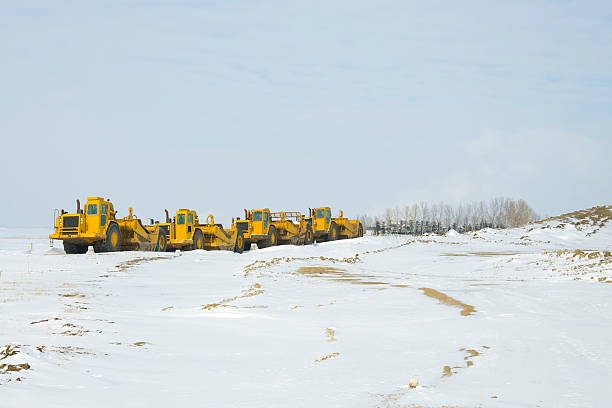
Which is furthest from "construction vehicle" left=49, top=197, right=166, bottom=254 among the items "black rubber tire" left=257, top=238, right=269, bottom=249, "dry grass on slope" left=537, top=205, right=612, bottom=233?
"dry grass on slope" left=537, top=205, right=612, bottom=233

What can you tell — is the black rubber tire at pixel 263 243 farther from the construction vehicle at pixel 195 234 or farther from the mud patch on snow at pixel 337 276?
the mud patch on snow at pixel 337 276

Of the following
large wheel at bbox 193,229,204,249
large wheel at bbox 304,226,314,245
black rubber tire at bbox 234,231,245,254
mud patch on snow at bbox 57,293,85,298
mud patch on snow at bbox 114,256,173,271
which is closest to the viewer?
mud patch on snow at bbox 57,293,85,298

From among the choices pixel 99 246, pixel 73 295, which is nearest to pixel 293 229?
pixel 99 246

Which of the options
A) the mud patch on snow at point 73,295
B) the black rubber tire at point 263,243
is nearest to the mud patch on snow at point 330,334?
the mud patch on snow at point 73,295

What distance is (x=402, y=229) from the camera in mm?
108812

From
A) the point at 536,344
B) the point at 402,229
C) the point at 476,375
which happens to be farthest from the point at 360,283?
the point at 402,229

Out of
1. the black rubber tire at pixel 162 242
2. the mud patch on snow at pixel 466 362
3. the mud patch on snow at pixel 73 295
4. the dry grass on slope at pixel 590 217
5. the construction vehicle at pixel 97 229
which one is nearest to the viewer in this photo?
the mud patch on snow at pixel 466 362

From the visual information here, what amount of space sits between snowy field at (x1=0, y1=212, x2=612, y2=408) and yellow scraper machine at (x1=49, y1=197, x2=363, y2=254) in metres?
9.90

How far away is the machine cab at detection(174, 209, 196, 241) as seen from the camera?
35031 millimetres

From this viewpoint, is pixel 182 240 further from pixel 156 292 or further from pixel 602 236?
pixel 602 236

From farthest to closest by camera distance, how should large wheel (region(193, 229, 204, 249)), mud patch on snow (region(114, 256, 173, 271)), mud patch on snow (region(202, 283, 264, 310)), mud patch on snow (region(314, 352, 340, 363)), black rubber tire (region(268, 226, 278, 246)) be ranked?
1. black rubber tire (region(268, 226, 278, 246))
2. large wheel (region(193, 229, 204, 249))
3. mud patch on snow (region(114, 256, 173, 271))
4. mud patch on snow (region(202, 283, 264, 310))
5. mud patch on snow (region(314, 352, 340, 363))

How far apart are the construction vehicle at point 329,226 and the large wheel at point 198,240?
1109cm

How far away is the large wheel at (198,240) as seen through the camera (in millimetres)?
35312

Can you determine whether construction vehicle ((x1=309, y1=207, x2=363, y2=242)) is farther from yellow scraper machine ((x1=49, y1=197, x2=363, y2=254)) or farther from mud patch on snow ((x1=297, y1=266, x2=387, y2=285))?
mud patch on snow ((x1=297, y1=266, x2=387, y2=285))
